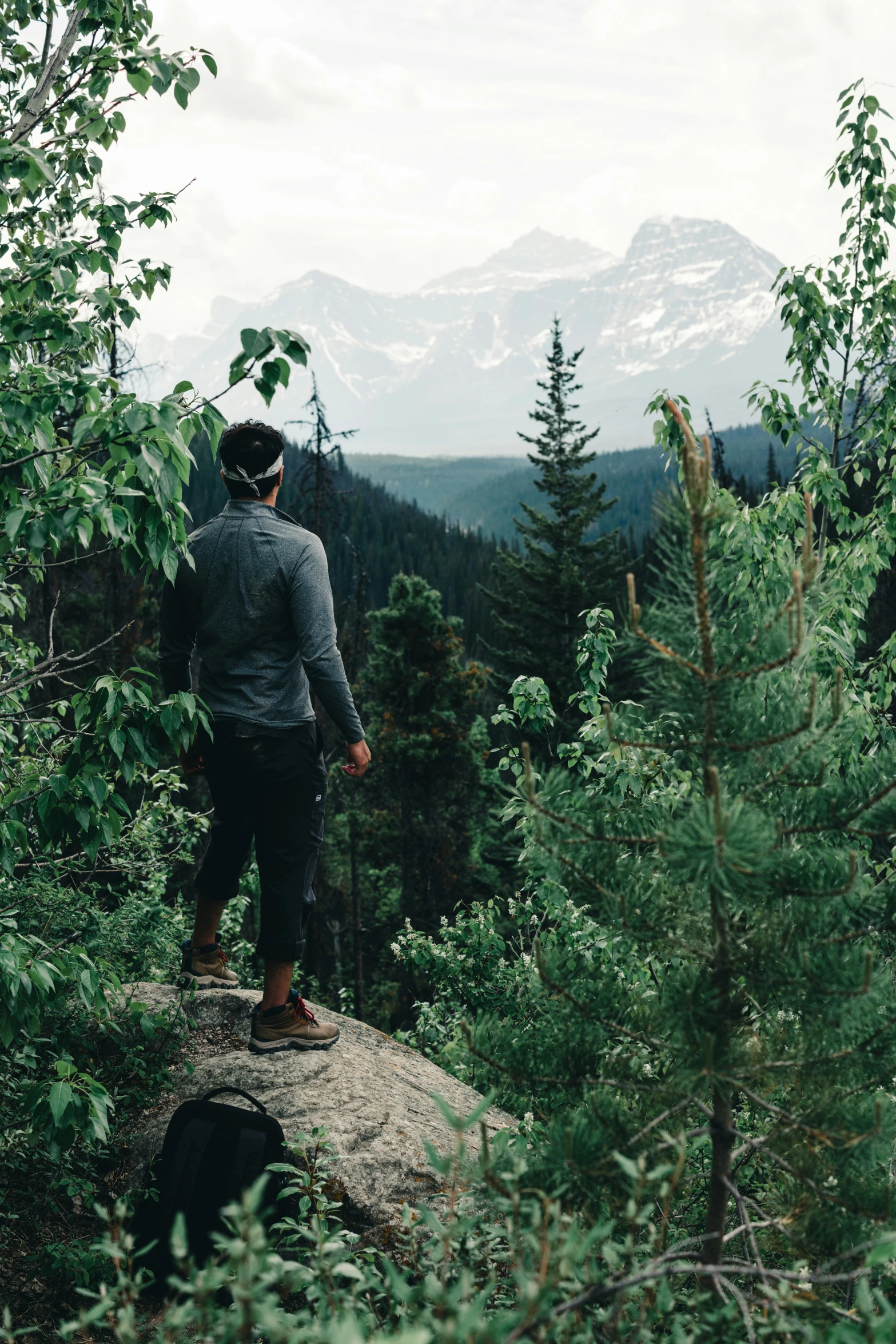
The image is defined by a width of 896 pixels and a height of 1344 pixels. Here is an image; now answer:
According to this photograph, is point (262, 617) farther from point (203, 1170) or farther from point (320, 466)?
point (320, 466)

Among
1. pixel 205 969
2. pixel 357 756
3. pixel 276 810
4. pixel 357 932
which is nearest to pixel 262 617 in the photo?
pixel 357 756

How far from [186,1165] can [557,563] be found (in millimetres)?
23694

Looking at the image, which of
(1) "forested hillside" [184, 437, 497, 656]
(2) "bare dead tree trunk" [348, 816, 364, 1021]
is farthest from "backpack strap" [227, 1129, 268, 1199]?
(1) "forested hillside" [184, 437, 497, 656]

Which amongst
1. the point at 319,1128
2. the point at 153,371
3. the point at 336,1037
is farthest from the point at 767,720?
the point at 153,371

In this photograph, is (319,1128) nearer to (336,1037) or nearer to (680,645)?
(336,1037)

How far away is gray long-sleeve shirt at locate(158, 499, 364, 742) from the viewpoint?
12.9ft

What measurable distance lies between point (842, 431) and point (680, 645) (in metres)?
5.72

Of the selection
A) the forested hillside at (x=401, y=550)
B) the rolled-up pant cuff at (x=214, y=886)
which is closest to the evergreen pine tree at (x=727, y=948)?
the rolled-up pant cuff at (x=214, y=886)

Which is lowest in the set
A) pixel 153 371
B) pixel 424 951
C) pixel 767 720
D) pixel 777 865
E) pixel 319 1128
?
pixel 424 951

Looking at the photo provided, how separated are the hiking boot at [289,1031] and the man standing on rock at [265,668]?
30 cm

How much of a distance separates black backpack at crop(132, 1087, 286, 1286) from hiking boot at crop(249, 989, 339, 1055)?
2.74ft

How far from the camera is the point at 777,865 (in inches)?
85.1

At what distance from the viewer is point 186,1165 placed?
340 cm

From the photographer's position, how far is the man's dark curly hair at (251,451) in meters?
3.97
